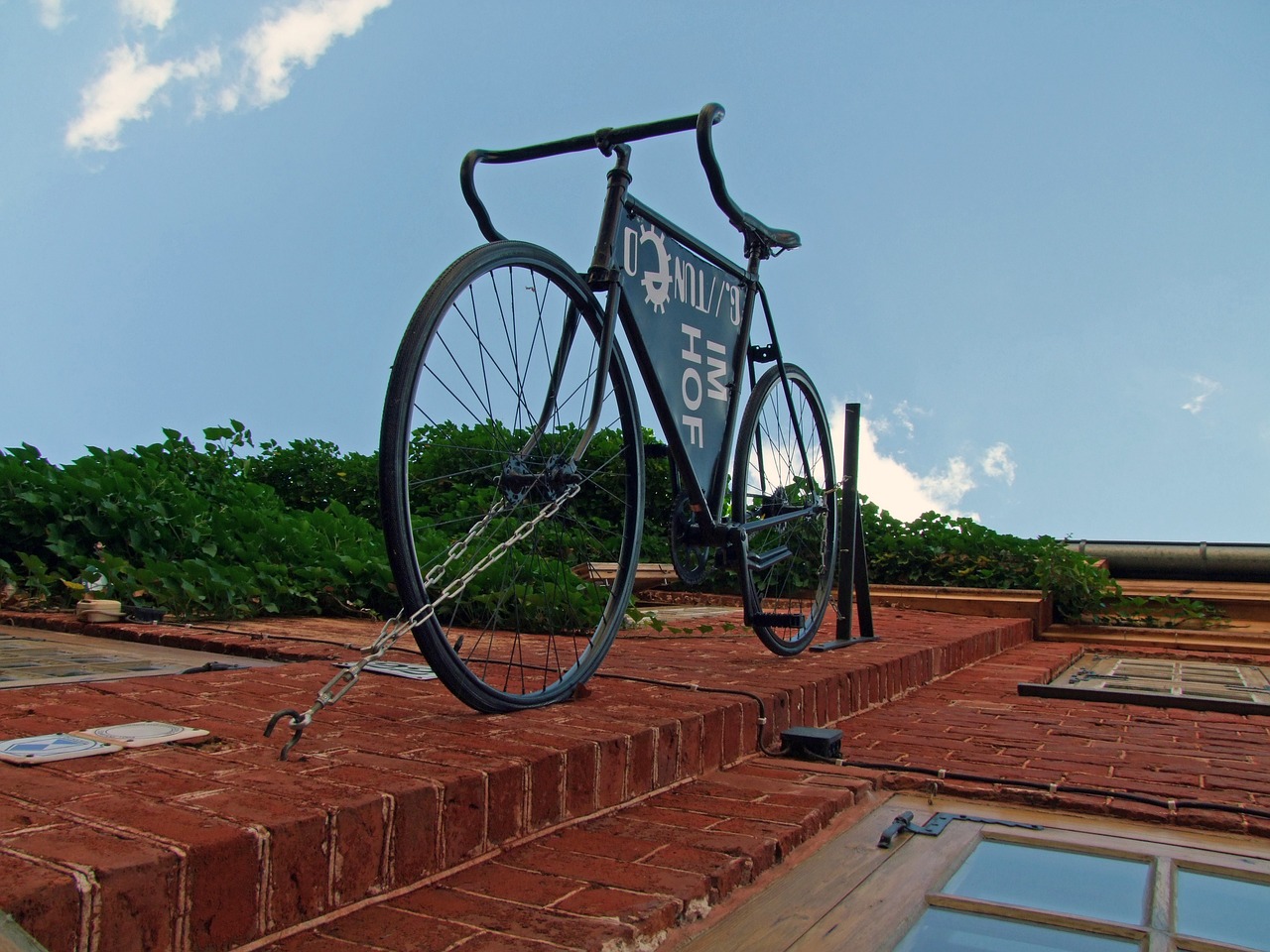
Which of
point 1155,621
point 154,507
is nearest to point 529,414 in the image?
→ point 154,507

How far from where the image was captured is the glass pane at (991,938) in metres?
1.32

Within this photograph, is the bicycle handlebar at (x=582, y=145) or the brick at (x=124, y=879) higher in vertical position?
the bicycle handlebar at (x=582, y=145)

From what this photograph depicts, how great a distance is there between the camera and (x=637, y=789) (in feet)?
5.97

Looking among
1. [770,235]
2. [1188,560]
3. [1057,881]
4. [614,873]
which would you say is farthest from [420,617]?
[1188,560]

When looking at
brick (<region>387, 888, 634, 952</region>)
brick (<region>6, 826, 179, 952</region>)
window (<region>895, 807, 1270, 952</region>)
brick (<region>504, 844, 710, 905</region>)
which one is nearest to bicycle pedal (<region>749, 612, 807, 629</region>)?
window (<region>895, 807, 1270, 952</region>)

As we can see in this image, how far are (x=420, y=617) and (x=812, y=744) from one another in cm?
100

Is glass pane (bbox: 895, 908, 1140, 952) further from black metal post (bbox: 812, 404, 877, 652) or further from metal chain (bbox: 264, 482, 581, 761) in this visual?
black metal post (bbox: 812, 404, 877, 652)

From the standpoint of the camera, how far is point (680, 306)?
2.64 m

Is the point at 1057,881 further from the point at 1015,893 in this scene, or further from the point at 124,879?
the point at 124,879

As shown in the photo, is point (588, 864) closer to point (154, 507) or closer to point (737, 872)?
point (737, 872)

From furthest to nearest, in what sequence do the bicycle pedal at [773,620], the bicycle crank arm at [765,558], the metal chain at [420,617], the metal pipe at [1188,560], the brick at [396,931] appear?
the metal pipe at [1188,560] → the bicycle crank arm at [765,558] → the bicycle pedal at [773,620] → the metal chain at [420,617] → the brick at [396,931]

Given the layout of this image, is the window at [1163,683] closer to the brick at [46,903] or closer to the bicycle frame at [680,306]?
the bicycle frame at [680,306]

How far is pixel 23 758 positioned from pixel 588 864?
0.78 m

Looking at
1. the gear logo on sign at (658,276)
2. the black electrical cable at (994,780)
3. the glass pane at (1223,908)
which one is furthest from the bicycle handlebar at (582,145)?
the glass pane at (1223,908)
